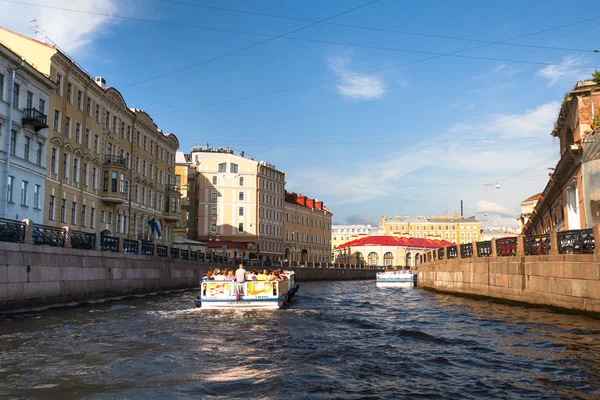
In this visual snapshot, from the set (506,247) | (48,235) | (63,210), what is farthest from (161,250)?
(506,247)

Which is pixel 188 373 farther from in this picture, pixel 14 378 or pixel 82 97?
pixel 82 97

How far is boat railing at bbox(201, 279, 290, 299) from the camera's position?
20547 mm

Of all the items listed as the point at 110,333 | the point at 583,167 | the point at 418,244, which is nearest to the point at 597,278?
the point at 583,167

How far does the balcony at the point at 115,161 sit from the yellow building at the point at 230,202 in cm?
3462

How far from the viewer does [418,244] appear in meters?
110

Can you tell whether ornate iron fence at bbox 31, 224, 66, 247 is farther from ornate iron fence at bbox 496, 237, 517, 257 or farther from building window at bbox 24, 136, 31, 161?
ornate iron fence at bbox 496, 237, 517, 257

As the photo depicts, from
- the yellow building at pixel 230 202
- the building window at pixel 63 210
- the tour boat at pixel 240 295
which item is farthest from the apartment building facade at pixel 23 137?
the yellow building at pixel 230 202

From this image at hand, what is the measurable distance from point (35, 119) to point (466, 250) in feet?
80.7

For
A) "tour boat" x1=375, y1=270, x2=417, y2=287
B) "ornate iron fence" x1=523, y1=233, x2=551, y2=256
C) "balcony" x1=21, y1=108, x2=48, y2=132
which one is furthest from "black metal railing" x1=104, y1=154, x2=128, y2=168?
"ornate iron fence" x1=523, y1=233, x2=551, y2=256

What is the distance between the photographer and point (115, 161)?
43344 millimetres

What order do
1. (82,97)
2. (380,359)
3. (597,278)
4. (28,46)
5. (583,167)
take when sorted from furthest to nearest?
(82,97) < (28,46) < (583,167) < (597,278) < (380,359)

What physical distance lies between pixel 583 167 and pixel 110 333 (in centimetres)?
2012

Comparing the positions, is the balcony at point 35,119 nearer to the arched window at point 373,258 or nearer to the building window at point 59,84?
the building window at point 59,84

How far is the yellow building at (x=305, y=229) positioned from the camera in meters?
91.0
